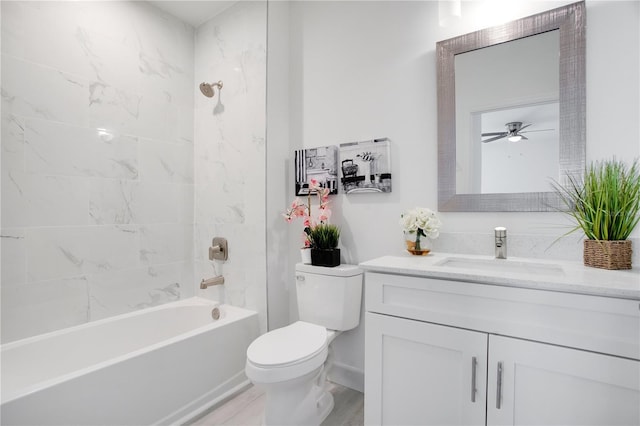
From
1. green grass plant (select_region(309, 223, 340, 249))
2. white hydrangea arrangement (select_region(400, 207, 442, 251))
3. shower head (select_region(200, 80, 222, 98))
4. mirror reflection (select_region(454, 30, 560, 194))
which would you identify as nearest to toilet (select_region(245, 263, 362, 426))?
green grass plant (select_region(309, 223, 340, 249))

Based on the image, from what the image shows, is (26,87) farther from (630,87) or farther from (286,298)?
(630,87)

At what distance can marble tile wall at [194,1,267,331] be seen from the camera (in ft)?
7.27

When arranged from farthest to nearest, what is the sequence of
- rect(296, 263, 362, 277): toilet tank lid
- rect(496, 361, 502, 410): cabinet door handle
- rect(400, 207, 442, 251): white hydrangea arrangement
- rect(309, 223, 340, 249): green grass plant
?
1. rect(309, 223, 340, 249): green grass plant
2. rect(296, 263, 362, 277): toilet tank lid
3. rect(400, 207, 442, 251): white hydrangea arrangement
4. rect(496, 361, 502, 410): cabinet door handle

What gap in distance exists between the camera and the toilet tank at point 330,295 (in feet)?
5.92

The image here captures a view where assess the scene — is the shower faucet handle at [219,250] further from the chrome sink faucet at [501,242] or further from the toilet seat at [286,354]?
the chrome sink faucet at [501,242]

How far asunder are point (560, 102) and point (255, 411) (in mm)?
2215

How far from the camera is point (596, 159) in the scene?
1.37 m

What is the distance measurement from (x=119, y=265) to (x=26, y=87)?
3.76 feet

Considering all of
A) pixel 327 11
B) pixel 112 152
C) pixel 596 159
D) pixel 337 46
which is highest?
pixel 327 11

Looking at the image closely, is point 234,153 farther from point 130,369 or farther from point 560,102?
point 560,102

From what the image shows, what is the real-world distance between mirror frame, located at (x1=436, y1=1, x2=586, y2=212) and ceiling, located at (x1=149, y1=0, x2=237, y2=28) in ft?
5.58

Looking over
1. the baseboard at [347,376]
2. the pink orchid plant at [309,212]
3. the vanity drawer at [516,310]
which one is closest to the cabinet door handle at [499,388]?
the vanity drawer at [516,310]

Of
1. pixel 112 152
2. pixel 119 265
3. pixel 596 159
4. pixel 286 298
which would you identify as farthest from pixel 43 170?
pixel 596 159

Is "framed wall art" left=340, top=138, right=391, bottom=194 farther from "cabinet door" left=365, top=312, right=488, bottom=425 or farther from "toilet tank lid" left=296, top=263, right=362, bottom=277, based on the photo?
"cabinet door" left=365, top=312, right=488, bottom=425
